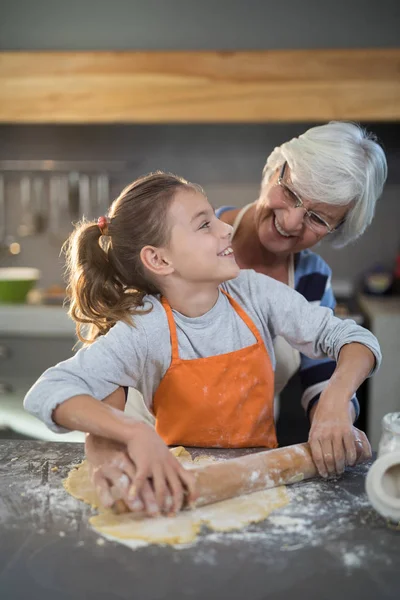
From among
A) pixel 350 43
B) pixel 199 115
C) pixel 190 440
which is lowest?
pixel 190 440

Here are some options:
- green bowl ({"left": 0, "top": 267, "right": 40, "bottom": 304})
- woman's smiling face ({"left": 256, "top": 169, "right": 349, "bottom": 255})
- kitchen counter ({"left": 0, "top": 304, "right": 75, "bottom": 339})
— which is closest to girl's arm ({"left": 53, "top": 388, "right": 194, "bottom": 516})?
woman's smiling face ({"left": 256, "top": 169, "right": 349, "bottom": 255})

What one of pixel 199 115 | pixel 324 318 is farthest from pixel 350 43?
pixel 324 318

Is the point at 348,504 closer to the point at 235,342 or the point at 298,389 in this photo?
the point at 235,342

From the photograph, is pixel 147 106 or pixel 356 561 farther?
pixel 147 106

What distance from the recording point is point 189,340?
1295 millimetres

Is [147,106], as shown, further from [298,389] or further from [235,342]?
[235,342]

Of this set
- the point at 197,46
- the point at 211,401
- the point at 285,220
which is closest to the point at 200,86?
the point at 197,46

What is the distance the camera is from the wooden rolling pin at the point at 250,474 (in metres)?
0.97

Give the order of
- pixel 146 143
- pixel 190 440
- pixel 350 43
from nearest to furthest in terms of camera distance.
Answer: pixel 190 440, pixel 350 43, pixel 146 143

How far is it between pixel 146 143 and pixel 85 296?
2009 millimetres

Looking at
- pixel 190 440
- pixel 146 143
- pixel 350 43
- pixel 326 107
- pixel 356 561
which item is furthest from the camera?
pixel 146 143

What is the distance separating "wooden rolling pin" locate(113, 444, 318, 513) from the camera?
970 mm

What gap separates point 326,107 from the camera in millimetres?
2697

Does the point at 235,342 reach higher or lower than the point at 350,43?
lower
